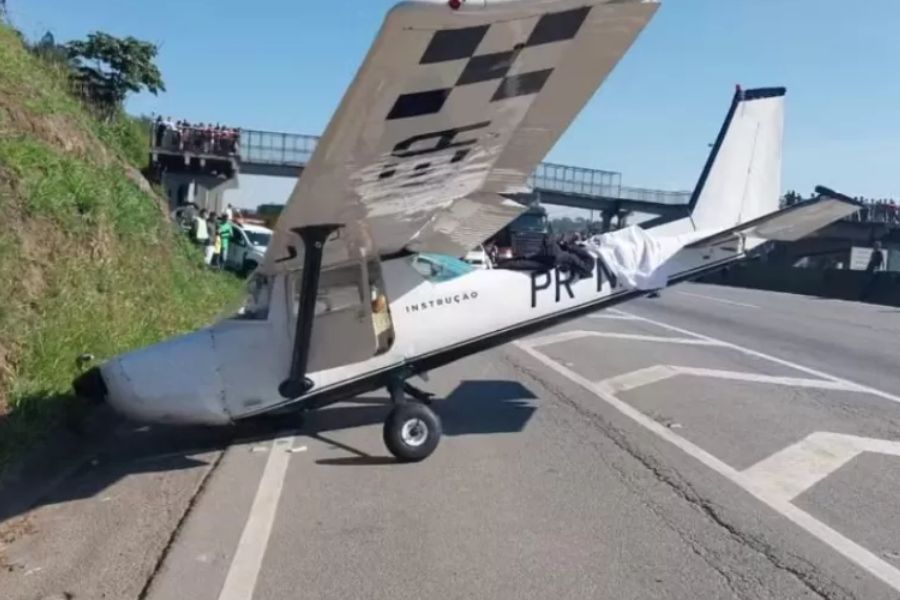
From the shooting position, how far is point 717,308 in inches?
1085

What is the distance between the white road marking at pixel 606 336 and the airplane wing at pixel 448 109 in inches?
330

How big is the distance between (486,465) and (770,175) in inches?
215

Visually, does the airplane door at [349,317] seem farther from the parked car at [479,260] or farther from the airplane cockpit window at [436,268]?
the parked car at [479,260]

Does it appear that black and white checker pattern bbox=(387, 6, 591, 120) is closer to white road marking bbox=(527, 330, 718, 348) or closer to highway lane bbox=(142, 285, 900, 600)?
→ highway lane bbox=(142, 285, 900, 600)

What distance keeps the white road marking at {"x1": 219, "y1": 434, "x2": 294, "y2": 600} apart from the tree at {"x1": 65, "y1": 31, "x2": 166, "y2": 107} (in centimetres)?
2546

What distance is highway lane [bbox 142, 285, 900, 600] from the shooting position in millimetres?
5336

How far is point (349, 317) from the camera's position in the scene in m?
8.65

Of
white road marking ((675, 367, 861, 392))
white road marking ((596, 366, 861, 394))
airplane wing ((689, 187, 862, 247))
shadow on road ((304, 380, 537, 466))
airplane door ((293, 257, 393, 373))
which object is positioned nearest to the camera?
airplane door ((293, 257, 393, 373))

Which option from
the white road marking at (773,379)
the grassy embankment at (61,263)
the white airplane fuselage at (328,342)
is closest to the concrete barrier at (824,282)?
the white road marking at (773,379)

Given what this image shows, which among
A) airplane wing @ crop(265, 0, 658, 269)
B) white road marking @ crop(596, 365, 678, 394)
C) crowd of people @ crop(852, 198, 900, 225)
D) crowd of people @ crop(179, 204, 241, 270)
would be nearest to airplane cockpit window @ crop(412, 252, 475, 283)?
airplane wing @ crop(265, 0, 658, 269)

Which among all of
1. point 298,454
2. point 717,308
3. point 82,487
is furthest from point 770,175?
point 717,308

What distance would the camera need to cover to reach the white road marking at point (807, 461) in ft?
23.7

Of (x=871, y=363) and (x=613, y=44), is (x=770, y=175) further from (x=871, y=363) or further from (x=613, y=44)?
(x=613, y=44)

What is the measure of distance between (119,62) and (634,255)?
2732 centimetres
